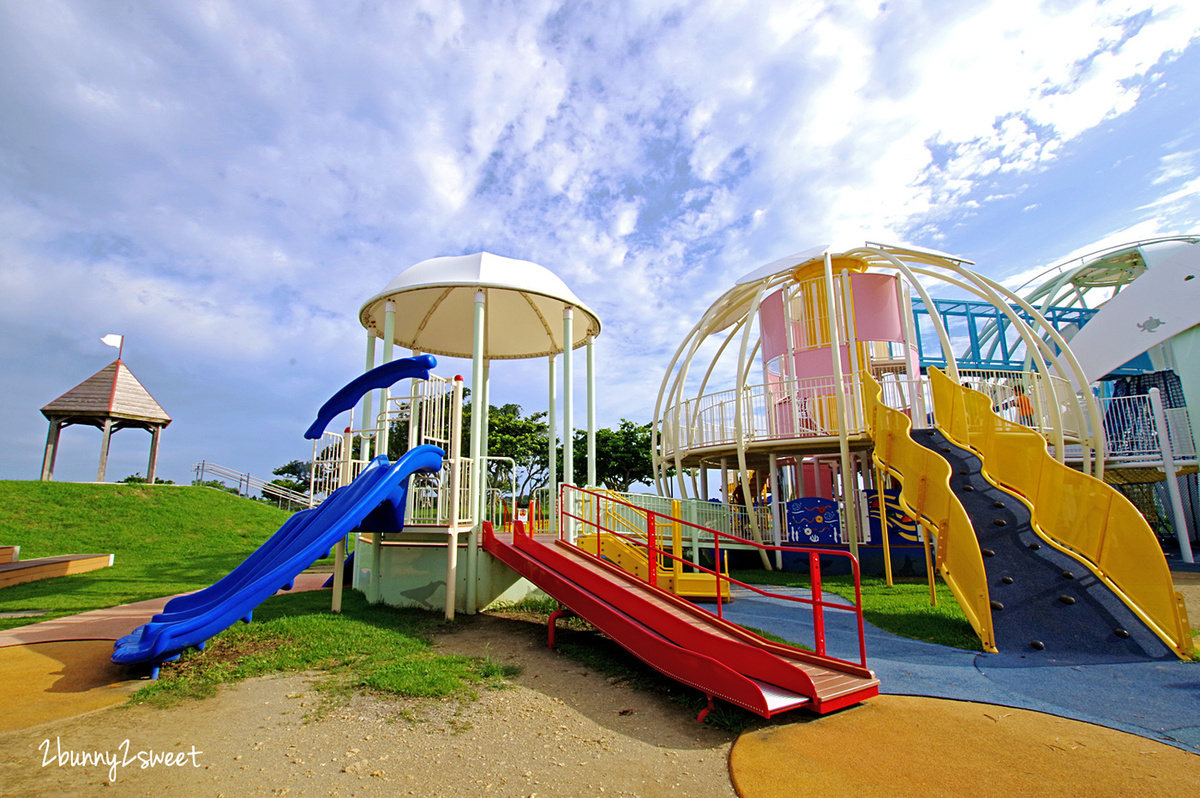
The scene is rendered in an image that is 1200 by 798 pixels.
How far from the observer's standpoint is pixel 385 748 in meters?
4.30

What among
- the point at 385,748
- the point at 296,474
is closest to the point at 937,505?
the point at 385,748

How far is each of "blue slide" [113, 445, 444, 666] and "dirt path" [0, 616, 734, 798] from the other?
2.79 ft

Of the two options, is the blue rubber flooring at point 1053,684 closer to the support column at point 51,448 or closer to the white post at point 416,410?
the white post at point 416,410

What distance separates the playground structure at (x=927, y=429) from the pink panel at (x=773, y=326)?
0.20ft

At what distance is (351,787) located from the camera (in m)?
3.74

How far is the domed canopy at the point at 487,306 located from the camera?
10.3m

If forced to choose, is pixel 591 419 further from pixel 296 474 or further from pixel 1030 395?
pixel 296 474

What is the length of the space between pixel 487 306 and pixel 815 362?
31.4 ft

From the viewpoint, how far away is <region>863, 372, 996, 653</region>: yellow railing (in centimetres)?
714

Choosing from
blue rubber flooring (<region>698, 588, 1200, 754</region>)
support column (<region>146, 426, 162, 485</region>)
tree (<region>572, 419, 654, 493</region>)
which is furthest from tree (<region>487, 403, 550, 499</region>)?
blue rubber flooring (<region>698, 588, 1200, 754</region>)

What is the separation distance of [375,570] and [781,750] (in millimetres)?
7571

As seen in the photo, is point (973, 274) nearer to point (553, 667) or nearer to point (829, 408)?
point (829, 408)

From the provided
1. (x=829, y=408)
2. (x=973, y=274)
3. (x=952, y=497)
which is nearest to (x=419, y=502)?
(x=952, y=497)

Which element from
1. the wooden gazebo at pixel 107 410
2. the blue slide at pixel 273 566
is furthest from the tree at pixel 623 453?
the blue slide at pixel 273 566
